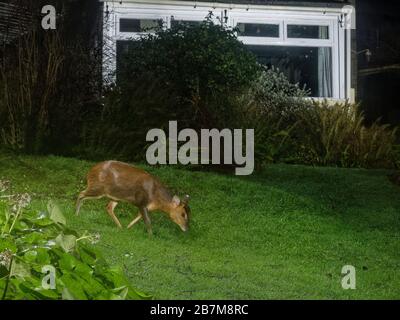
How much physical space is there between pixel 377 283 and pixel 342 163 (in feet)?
17.7

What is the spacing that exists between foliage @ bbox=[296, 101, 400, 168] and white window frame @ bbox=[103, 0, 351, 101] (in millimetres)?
3823

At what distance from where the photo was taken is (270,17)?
15148 mm

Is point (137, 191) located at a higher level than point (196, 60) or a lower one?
lower

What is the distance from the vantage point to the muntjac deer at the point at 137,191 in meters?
5.60

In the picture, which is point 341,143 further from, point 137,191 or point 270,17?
point 137,191

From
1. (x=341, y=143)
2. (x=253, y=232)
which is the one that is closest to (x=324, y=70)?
(x=341, y=143)

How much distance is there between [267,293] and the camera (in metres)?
4.17

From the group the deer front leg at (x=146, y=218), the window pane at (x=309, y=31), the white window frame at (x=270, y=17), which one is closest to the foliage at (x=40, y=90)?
the deer front leg at (x=146, y=218)

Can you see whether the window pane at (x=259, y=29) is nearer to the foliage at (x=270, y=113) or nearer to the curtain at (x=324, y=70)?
the foliage at (x=270, y=113)

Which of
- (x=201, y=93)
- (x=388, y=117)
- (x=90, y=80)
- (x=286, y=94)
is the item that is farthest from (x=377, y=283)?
(x=388, y=117)

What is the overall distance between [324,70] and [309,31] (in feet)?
2.79

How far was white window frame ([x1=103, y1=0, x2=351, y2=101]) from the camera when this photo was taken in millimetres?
14398

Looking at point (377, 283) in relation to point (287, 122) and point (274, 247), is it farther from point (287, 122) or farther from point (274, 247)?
point (287, 122)

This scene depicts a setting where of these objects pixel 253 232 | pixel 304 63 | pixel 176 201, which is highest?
pixel 304 63
